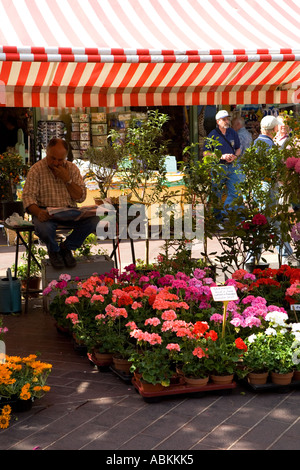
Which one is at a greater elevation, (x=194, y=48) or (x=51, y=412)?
(x=194, y=48)

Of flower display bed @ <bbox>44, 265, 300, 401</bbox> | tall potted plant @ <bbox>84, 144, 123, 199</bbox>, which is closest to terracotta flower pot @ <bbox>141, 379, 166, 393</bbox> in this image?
flower display bed @ <bbox>44, 265, 300, 401</bbox>

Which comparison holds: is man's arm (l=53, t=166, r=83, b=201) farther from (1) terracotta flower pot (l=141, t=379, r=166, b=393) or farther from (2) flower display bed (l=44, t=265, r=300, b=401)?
(1) terracotta flower pot (l=141, t=379, r=166, b=393)

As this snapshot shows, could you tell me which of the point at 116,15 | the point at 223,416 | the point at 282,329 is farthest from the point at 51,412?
the point at 116,15

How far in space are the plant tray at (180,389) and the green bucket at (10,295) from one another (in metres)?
2.40

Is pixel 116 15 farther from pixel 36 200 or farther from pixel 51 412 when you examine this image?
pixel 51 412

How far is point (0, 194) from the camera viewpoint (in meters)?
9.73

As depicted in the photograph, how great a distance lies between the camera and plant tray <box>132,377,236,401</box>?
4.11 metres

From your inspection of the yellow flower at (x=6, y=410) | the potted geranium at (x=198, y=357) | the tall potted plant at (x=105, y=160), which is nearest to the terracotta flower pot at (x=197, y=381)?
the potted geranium at (x=198, y=357)

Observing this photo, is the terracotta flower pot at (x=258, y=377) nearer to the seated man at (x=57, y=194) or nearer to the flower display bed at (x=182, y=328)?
the flower display bed at (x=182, y=328)

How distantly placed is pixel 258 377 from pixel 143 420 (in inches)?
33.3

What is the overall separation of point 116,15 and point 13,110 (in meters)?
6.26

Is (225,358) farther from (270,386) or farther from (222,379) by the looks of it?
(270,386)

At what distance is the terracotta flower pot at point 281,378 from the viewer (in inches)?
167
